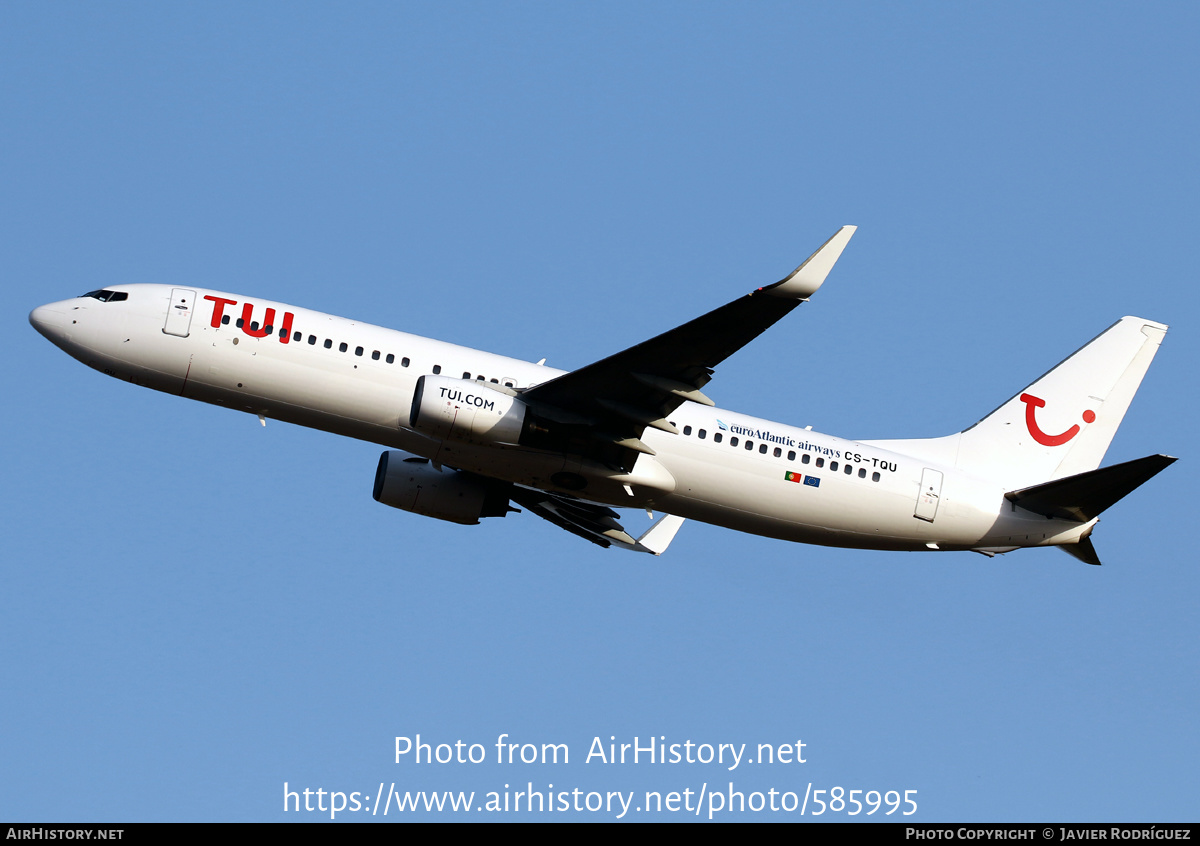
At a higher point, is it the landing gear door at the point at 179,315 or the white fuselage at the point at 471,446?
the landing gear door at the point at 179,315

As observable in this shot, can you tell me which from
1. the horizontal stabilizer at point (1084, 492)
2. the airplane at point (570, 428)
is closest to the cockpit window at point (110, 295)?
the airplane at point (570, 428)

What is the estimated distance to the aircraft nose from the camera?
31219 mm

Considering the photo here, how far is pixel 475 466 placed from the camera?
101 feet

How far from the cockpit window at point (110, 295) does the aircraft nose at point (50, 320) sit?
2.89ft

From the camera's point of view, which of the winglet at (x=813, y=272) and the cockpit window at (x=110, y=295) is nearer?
the winglet at (x=813, y=272)

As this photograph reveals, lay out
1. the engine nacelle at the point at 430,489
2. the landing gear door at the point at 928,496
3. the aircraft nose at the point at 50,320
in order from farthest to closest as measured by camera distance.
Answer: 1. the engine nacelle at the point at 430,489
2. the landing gear door at the point at 928,496
3. the aircraft nose at the point at 50,320

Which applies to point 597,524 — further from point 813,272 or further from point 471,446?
point 813,272

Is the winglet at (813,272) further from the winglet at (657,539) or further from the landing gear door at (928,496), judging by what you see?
the winglet at (657,539)

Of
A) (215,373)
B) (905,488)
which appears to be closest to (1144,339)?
(905,488)

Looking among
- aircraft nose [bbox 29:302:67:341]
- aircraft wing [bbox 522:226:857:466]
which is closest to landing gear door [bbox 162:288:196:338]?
aircraft nose [bbox 29:302:67:341]

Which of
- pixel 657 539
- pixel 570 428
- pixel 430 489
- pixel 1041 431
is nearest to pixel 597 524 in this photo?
pixel 657 539

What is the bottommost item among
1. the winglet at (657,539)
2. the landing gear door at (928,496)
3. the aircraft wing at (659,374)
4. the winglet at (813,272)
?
the winglet at (657,539)

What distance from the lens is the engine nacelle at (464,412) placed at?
28.8m

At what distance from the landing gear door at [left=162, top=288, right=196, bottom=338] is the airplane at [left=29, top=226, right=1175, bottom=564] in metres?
0.04
